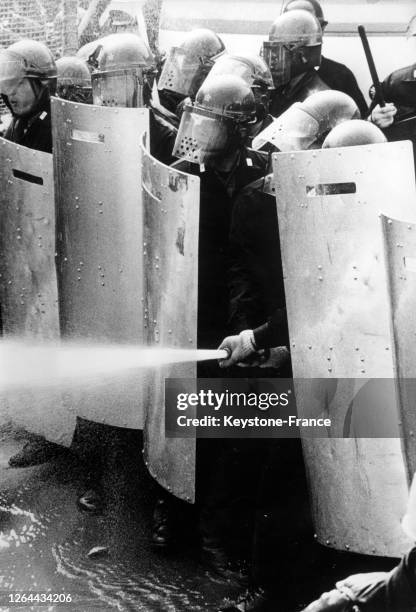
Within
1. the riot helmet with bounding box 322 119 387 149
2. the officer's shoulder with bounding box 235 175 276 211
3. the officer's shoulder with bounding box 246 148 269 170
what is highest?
the riot helmet with bounding box 322 119 387 149

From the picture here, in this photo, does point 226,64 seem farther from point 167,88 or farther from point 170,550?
point 170,550

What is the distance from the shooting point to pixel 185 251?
3414 mm

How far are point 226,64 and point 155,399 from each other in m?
1.09

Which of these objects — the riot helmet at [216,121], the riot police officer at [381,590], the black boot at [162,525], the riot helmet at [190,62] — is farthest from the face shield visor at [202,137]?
the riot police officer at [381,590]

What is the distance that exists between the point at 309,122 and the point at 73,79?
92 cm

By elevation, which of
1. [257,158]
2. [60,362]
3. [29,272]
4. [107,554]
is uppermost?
[257,158]

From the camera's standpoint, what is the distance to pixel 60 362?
154 inches

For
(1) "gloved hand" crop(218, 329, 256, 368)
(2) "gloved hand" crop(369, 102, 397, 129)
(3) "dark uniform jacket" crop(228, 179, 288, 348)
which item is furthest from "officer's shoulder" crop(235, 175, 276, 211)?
(2) "gloved hand" crop(369, 102, 397, 129)

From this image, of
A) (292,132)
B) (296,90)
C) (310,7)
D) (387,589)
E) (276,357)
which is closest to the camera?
(387,589)

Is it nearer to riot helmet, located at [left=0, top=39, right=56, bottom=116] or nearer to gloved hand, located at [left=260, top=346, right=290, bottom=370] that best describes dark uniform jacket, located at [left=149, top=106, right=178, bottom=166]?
riot helmet, located at [left=0, top=39, right=56, bottom=116]

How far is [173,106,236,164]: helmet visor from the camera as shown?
368cm

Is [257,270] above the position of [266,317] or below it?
above

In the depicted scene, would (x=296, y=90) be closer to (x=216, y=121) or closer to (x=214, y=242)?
(x=216, y=121)

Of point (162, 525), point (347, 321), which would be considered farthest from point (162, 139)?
point (162, 525)
